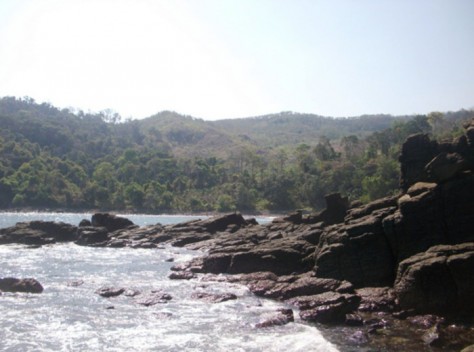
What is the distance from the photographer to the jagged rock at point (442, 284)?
108 ft

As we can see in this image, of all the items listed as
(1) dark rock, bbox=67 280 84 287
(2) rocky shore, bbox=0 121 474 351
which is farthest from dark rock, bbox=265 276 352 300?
(1) dark rock, bbox=67 280 84 287

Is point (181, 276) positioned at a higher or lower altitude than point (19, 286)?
lower

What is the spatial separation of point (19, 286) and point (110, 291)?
8.07 metres

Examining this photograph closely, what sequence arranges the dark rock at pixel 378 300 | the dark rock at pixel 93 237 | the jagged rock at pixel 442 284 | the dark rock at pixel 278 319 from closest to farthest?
the dark rock at pixel 278 319 → the jagged rock at pixel 442 284 → the dark rock at pixel 378 300 → the dark rock at pixel 93 237

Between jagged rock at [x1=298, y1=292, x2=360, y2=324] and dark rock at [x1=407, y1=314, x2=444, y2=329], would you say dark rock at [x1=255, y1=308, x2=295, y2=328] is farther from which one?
dark rock at [x1=407, y1=314, x2=444, y2=329]

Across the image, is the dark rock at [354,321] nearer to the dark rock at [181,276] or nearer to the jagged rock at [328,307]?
the jagged rock at [328,307]

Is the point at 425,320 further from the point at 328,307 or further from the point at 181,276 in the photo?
the point at 181,276

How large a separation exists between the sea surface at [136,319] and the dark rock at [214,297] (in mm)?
522

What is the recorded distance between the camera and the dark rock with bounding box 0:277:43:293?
42969mm

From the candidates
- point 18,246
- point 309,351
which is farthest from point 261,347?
point 18,246

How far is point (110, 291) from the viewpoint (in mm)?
42531

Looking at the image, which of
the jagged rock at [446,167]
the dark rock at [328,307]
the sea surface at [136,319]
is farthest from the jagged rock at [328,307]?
the jagged rock at [446,167]

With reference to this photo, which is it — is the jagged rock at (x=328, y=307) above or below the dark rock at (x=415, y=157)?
below

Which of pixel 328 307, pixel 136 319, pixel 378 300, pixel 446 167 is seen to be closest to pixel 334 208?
pixel 446 167
